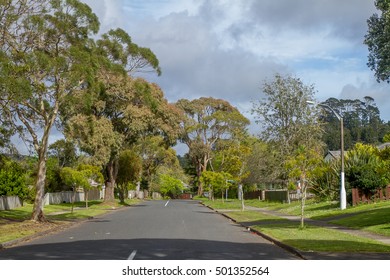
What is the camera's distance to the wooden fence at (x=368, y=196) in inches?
1476

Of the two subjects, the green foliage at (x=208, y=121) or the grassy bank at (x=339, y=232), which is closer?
the grassy bank at (x=339, y=232)

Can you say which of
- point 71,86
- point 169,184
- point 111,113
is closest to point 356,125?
point 169,184

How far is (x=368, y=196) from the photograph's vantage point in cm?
3816

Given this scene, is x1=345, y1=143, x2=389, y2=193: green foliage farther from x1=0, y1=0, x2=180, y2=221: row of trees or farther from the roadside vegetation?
x1=0, y1=0, x2=180, y2=221: row of trees

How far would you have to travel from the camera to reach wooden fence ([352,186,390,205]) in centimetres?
3750

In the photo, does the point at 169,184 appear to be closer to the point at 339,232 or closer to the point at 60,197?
the point at 60,197

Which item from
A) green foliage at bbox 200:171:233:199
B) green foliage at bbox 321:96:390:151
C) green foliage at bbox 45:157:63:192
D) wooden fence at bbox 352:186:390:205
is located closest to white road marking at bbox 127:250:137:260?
wooden fence at bbox 352:186:390:205

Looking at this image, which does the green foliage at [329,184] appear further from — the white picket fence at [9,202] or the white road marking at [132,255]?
the white road marking at [132,255]

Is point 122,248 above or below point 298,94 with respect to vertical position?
below

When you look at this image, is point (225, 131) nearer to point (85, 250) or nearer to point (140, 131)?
point (140, 131)

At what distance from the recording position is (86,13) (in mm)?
29281

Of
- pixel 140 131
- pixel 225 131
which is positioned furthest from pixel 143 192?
pixel 140 131

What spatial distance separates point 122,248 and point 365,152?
88.4 ft

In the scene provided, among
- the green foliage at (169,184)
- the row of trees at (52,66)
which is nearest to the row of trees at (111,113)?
the row of trees at (52,66)
